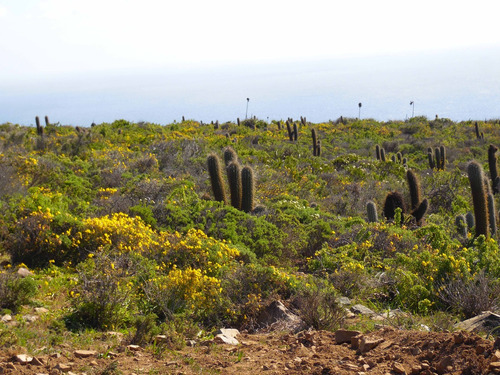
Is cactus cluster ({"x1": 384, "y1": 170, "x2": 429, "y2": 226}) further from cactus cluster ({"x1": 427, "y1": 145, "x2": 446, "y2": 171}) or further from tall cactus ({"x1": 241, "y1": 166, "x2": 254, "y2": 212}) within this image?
cactus cluster ({"x1": 427, "y1": 145, "x2": 446, "y2": 171})

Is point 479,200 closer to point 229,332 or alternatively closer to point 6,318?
point 229,332

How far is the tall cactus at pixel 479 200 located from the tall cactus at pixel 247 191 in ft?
15.6

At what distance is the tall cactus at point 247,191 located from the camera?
11.7m

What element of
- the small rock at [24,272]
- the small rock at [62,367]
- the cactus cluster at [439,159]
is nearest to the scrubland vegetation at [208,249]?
the small rock at [24,272]

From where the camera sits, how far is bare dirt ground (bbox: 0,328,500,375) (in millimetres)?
3785

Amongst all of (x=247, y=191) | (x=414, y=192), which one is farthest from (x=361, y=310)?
(x=414, y=192)

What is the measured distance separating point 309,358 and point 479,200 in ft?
26.6

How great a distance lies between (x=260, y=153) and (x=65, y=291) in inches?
575

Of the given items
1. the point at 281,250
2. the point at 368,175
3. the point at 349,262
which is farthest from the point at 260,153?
the point at 349,262

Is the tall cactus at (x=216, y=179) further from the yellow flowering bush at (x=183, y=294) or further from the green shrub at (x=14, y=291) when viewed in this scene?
the green shrub at (x=14, y=291)

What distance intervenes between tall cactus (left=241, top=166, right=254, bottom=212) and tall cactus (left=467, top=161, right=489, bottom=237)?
4.74 metres

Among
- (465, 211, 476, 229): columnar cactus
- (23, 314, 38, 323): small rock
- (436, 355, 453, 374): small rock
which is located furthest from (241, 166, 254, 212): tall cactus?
(436, 355, 453, 374): small rock

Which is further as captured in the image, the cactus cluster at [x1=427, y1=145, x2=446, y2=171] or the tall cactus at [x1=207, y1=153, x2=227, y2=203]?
the cactus cluster at [x1=427, y1=145, x2=446, y2=171]

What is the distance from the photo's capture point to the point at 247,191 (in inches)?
460
